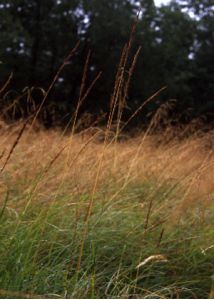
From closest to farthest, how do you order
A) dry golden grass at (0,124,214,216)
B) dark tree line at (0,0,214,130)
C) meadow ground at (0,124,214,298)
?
meadow ground at (0,124,214,298) → dry golden grass at (0,124,214,216) → dark tree line at (0,0,214,130)

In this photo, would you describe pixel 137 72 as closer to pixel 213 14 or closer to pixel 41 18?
pixel 41 18

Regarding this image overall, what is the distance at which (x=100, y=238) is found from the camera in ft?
6.80

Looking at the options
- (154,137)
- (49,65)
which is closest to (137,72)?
(49,65)

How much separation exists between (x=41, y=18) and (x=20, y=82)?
2.69 meters

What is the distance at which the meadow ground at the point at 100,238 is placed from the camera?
5.45 feet

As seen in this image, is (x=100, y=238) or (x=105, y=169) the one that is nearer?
(x=100, y=238)

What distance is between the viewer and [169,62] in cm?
1972

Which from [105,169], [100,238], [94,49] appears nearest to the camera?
[100,238]

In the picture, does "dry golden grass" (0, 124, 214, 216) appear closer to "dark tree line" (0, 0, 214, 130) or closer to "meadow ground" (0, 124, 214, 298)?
"meadow ground" (0, 124, 214, 298)

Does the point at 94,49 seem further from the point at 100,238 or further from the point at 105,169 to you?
the point at 100,238

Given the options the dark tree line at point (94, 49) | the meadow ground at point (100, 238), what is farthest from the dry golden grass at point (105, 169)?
the dark tree line at point (94, 49)

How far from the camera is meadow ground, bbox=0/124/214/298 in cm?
166

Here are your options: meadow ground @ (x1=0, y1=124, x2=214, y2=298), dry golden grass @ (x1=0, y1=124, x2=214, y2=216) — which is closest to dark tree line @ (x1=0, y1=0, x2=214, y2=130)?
dry golden grass @ (x1=0, y1=124, x2=214, y2=216)

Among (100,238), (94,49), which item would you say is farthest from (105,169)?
(94,49)
